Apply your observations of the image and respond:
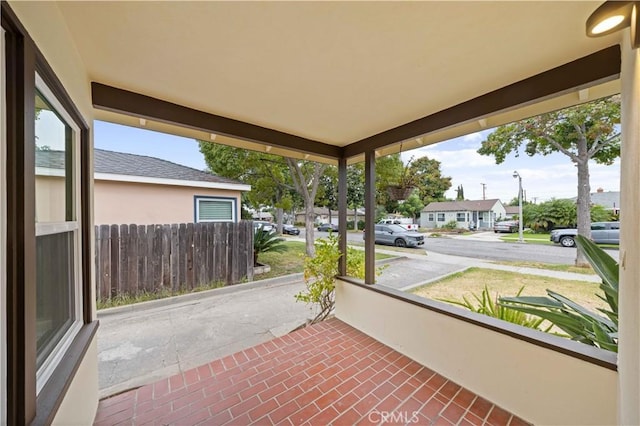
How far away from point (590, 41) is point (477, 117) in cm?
72

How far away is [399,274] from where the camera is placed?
6418mm

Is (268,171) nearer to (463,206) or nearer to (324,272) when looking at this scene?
(324,272)

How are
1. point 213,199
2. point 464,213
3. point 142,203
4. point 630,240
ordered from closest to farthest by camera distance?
1. point 630,240
2. point 142,203
3. point 213,199
4. point 464,213

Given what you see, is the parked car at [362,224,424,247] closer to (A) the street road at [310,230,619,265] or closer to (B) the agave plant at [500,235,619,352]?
(A) the street road at [310,230,619,265]

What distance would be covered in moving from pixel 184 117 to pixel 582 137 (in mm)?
4125

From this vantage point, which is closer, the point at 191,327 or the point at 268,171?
the point at 191,327

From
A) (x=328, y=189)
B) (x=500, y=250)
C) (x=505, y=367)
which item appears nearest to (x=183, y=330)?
(x=505, y=367)

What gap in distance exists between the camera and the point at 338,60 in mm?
1595

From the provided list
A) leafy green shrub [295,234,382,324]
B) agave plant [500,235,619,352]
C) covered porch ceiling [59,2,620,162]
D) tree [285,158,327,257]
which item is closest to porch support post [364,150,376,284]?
leafy green shrub [295,234,382,324]

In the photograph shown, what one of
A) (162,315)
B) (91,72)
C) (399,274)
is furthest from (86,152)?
(399,274)

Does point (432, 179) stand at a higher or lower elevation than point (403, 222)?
higher

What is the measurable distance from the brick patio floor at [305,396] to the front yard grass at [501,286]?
149 centimetres

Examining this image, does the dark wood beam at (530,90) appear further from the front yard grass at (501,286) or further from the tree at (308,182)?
the tree at (308,182)

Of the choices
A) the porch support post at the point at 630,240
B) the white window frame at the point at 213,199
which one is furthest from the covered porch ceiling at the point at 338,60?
the white window frame at the point at 213,199
